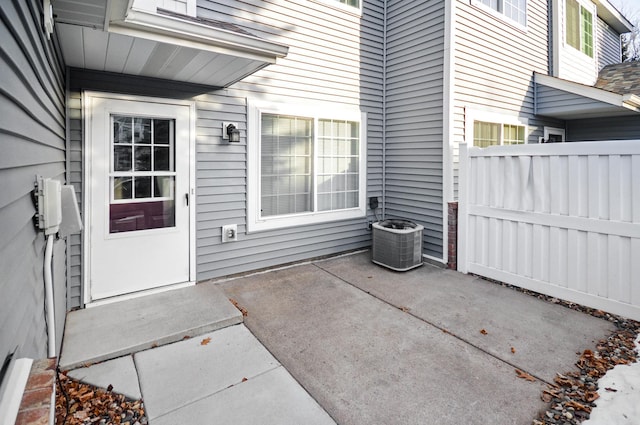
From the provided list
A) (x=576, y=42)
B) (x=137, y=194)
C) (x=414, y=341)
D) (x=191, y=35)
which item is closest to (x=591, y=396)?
(x=414, y=341)

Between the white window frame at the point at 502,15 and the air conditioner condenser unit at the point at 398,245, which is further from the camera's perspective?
the white window frame at the point at 502,15

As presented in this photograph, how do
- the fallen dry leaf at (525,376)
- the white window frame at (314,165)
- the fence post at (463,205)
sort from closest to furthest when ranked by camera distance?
1. the fallen dry leaf at (525,376)
2. the white window frame at (314,165)
3. the fence post at (463,205)

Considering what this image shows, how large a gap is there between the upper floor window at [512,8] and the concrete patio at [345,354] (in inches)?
191

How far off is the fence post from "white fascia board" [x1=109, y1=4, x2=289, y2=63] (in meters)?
2.86

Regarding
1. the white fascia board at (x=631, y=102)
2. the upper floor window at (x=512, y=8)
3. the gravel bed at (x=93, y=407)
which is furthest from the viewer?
the white fascia board at (x=631, y=102)

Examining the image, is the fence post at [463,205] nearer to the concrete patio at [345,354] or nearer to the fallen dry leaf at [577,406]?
the concrete patio at [345,354]

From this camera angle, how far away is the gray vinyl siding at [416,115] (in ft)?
17.6

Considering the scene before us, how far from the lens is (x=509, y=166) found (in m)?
4.51

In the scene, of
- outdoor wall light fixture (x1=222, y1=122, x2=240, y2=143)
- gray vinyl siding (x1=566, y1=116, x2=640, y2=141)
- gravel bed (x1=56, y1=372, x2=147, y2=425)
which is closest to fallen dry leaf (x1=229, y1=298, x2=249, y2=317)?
gravel bed (x1=56, y1=372, x2=147, y2=425)

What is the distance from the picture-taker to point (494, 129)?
6.36 meters

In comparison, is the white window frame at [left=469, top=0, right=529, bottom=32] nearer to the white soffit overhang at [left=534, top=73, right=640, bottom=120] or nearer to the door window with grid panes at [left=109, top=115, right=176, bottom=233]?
the white soffit overhang at [left=534, top=73, right=640, bottom=120]

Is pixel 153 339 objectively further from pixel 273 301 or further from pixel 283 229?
pixel 283 229

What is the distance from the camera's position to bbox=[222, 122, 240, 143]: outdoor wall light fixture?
4.47 meters

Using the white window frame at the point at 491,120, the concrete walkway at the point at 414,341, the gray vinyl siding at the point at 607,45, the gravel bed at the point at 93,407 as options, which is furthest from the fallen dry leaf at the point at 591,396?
the gray vinyl siding at the point at 607,45
